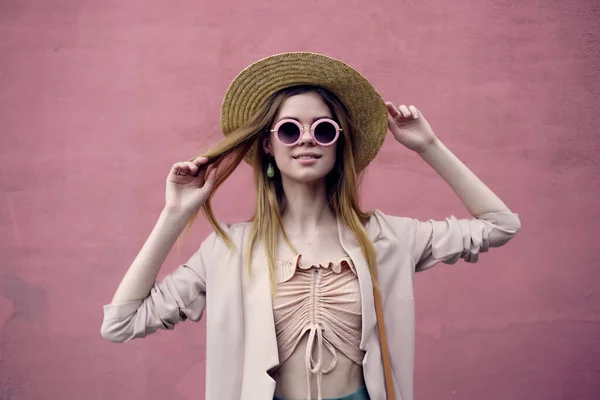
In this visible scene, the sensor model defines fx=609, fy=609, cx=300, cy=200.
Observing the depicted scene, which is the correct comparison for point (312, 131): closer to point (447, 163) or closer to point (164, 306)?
point (447, 163)

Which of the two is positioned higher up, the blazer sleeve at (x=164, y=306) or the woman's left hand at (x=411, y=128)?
the woman's left hand at (x=411, y=128)

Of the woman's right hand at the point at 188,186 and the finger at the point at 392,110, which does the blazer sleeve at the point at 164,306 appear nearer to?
the woman's right hand at the point at 188,186

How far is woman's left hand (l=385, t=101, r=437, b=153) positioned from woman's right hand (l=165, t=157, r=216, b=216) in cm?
57

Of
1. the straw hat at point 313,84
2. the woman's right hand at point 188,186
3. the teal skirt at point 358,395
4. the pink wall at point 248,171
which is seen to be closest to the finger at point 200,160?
the woman's right hand at point 188,186

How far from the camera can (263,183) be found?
1.90m

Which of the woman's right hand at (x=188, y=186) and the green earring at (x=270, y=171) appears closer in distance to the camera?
the woman's right hand at (x=188, y=186)

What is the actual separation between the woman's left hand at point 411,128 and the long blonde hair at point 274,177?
128 mm

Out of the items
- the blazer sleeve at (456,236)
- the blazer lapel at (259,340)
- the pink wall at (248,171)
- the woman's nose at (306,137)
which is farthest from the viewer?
the pink wall at (248,171)

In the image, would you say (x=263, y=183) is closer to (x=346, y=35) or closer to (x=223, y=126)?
(x=223, y=126)

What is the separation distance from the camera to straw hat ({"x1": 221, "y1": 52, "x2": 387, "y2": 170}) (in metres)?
1.74

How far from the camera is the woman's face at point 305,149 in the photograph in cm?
172

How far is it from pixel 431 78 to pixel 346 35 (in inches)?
17.6

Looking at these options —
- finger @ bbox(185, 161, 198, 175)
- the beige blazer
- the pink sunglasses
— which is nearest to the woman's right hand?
finger @ bbox(185, 161, 198, 175)

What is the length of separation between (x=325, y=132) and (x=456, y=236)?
50 cm
